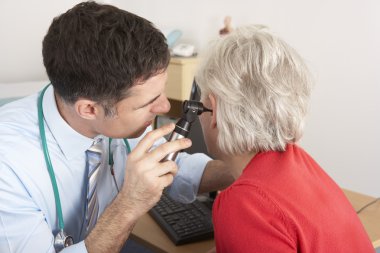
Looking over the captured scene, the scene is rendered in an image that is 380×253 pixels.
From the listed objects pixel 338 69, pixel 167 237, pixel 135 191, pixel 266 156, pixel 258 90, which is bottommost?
pixel 167 237

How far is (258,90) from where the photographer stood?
107 centimetres

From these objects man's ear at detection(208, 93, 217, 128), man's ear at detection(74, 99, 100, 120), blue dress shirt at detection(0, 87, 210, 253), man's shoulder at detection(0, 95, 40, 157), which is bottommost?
blue dress shirt at detection(0, 87, 210, 253)

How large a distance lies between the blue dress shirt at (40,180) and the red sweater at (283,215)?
1.33 feet

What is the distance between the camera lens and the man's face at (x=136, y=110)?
126 cm

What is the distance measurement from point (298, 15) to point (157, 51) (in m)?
1.69

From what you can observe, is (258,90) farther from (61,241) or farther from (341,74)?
(341,74)

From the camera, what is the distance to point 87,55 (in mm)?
1181

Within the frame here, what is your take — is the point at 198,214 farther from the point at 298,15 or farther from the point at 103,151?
the point at 298,15

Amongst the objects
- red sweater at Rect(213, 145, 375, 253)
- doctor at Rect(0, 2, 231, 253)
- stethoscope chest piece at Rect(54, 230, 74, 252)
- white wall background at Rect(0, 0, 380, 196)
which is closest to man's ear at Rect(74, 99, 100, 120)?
doctor at Rect(0, 2, 231, 253)

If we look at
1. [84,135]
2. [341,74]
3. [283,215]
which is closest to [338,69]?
[341,74]

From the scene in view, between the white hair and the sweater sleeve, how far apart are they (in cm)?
17

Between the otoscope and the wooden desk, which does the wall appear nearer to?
the wooden desk

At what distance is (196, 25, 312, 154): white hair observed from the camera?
42.1 inches

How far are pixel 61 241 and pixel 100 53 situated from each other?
509 millimetres
